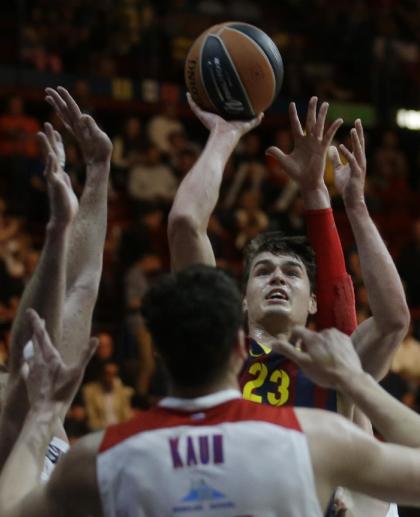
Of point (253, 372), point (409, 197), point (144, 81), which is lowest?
point (409, 197)

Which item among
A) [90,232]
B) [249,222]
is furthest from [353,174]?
[249,222]

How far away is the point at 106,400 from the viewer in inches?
399

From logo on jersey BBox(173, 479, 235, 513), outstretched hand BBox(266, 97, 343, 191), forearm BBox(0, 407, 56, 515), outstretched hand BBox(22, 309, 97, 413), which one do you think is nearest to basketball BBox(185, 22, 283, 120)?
outstretched hand BBox(266, 97, 343, 191)

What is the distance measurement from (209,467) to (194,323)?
1.15 feet

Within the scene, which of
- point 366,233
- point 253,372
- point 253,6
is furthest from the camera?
point 253,6

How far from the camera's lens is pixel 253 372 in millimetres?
4570

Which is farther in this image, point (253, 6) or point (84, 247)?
point (253, 6)

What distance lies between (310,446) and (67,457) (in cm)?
60

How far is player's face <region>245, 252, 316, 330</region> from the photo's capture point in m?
4.65

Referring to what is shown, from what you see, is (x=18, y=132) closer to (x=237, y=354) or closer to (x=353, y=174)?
(x=353, y=174)

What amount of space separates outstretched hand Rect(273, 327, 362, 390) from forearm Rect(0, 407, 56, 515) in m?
0.64

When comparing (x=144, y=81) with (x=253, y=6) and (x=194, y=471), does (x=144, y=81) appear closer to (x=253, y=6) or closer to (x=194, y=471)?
(x=253, y=6)

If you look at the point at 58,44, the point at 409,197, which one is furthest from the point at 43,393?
the point at 409,197

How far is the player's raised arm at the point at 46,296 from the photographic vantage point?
327 cm
